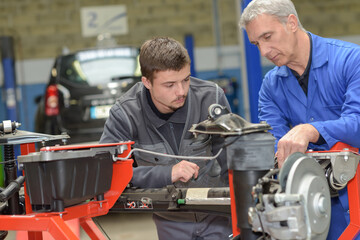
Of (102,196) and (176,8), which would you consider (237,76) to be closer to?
(176,8)

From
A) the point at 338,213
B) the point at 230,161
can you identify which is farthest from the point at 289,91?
the point at 230,161

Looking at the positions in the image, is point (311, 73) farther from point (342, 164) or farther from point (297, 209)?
point (297, 209)

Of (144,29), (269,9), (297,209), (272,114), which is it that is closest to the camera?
(297,209)

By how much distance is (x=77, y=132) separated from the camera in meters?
5.56

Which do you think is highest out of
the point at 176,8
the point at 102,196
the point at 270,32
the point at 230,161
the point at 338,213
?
the point at 176,8

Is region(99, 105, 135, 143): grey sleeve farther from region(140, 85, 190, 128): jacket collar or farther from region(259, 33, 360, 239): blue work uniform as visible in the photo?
region(259, 33, 360, 239): blue work uniform

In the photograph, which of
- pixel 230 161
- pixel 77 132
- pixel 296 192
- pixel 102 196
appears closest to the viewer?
pixel 296 192

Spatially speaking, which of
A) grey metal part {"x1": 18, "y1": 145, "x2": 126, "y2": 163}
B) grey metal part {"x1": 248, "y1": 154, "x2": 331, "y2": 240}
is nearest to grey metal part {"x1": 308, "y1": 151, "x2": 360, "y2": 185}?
grey metal part {"x1": 248, "y1": 154, "x2": 331, "y2": 240}

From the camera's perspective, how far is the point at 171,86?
7.66ft

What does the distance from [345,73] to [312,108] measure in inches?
8.2

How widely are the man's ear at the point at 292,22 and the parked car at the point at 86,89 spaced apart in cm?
335

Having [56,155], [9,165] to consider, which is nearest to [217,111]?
[56,155]

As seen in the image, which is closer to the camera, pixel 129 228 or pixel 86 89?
pixel 129 228

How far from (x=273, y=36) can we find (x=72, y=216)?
1038 millimetres
